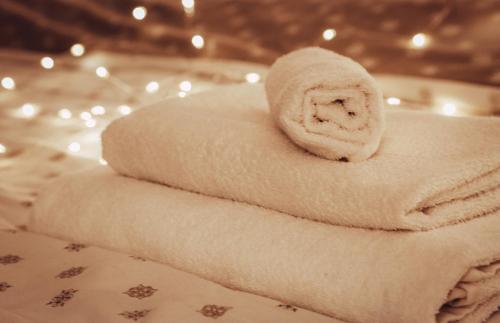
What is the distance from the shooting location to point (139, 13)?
2.17 m

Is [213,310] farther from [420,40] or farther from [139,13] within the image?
[139,13]

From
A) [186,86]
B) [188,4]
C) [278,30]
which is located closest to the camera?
[186,86]

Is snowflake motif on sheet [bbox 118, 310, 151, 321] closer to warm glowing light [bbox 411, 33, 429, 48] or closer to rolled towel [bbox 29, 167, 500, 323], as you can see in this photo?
rolled towel [bbox 29, 167, 500, 323]

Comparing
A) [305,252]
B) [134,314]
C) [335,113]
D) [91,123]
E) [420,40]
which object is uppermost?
[420,40]

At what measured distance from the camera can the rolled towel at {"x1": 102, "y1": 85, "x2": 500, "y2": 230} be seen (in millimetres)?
616

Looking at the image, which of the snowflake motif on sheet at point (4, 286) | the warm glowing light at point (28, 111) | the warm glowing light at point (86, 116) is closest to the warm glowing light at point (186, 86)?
the warm glowing light at point (86, 116)

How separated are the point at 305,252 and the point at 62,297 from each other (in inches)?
11.7

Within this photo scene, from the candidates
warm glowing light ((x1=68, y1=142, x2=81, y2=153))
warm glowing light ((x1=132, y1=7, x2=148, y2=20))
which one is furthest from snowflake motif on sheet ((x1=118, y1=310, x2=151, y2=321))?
warm glowing light ((x1=132, y1=7, x2=148, y2=20))

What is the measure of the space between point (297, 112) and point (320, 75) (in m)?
0.05

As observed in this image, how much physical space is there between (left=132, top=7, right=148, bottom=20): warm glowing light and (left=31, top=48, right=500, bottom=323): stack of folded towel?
1.44 m

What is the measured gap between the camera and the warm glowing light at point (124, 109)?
4.86 feet

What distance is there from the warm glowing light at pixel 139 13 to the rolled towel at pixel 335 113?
1627 millimetres

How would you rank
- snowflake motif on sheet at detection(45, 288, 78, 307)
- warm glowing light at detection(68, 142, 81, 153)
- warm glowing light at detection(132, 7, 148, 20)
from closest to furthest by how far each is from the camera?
snowflake motif on sheet at detection(45, 288, 78, 307) → warm glowing light at detection(68, 142, 81, 153) → warm glowing light at detection(132, 7, 148, 20)

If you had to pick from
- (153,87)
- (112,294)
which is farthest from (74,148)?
(112,294)
